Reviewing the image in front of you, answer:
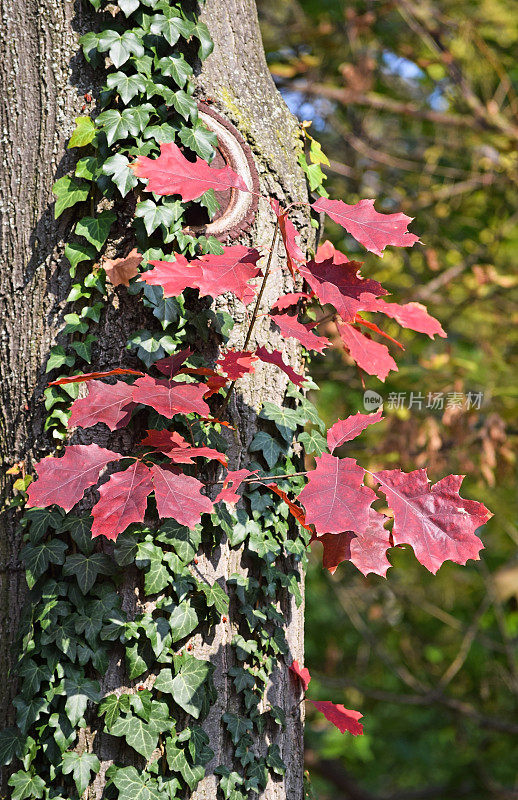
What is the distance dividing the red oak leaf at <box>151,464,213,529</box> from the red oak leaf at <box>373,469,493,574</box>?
342mm

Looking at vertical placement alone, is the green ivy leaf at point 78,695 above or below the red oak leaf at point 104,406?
below

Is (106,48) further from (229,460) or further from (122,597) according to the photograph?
(122,597)

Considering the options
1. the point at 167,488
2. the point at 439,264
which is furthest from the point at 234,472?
the point at 439,264

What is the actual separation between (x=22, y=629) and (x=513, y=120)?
15.6ft

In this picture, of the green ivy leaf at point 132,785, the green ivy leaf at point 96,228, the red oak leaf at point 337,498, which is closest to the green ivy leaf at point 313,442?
the red oak leaf at point 337,498

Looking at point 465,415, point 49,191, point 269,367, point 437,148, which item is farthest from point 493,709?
point 49,191

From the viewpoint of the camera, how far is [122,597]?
148cm

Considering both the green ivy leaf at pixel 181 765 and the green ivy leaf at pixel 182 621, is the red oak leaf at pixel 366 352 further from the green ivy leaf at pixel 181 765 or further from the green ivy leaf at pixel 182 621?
the green ivy leaf at pixel 181 765

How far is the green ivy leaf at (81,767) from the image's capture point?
1390 millimetres

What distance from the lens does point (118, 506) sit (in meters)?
1.32

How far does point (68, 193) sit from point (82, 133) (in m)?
0.14

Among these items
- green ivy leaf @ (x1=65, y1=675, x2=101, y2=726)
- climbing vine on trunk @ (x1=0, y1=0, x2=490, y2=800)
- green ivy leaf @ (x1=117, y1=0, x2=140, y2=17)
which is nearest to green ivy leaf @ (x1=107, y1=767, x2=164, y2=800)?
climbing vine on trunk @ (x1=0, y1=0, x2=490, y2=800)

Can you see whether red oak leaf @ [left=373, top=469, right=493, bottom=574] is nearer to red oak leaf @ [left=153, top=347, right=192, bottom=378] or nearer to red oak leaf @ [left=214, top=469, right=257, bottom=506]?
red oak leaf @ [left=214, top=469, right=257, bottom=506]

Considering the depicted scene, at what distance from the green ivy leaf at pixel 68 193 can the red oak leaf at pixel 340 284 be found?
1.74ft
